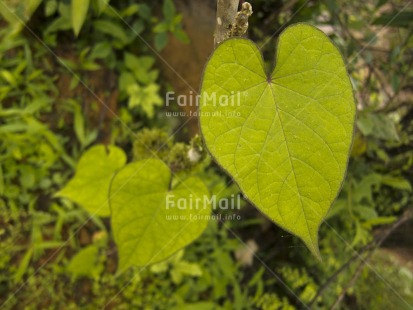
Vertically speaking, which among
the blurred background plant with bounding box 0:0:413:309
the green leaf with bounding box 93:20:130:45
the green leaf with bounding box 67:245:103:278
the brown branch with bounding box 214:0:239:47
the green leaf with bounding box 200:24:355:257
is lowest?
the green leaf with bounding box 67:245:103:278

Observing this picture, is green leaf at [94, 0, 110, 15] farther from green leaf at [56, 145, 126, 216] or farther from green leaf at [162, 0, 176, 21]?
green leaf at [56, 145, 126, 216]

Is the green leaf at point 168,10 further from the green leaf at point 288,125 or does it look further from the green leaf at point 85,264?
the green leaf at point 288,125

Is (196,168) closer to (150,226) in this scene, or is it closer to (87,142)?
(150,226)

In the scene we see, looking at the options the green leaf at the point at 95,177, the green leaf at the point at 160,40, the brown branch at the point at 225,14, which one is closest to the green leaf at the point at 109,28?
the green leaf at the point at 160,40

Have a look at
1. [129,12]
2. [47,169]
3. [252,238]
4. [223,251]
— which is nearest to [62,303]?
[47,169]

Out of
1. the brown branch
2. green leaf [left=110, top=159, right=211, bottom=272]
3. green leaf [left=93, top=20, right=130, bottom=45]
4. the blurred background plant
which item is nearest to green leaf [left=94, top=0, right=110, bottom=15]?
the blurred background plant
